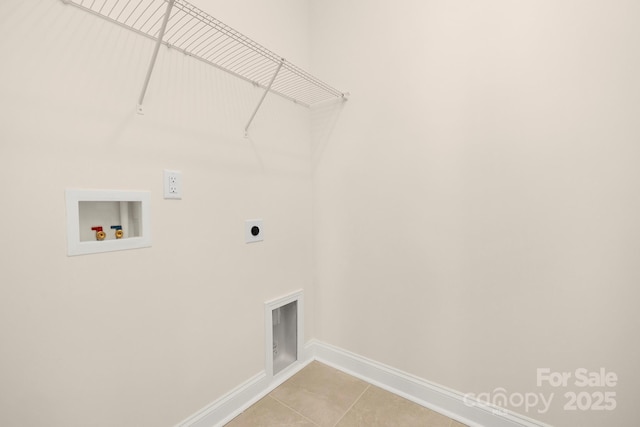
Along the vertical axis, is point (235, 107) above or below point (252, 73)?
below

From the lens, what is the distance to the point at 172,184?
1160mm

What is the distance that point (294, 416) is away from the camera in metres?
1.39

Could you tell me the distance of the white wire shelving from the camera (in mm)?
947

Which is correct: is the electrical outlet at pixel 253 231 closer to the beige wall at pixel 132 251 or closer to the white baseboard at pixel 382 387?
the beige wall at pixel 132 251

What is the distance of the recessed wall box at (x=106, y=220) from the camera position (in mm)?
909

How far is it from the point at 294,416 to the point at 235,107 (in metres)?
1.66

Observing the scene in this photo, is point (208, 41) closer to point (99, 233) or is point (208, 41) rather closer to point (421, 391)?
point (99, 233)

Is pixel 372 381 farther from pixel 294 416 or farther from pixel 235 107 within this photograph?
pixel 235 107

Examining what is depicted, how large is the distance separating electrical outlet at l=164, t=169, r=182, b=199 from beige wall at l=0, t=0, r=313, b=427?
26 millimetres

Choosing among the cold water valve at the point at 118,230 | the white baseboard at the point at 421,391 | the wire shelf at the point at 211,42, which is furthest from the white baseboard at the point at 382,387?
the wire shelf at the point at 211,42

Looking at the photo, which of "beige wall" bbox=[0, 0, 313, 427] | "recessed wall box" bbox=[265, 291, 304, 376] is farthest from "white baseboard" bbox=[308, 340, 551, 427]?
"beige wall" bbox=[0, 0, 313, 427]

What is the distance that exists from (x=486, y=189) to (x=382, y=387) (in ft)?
4.25

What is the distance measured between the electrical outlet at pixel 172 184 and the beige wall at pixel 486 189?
37.1 inches

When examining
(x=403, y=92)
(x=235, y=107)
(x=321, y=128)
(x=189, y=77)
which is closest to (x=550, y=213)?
(x=403, y=92)
